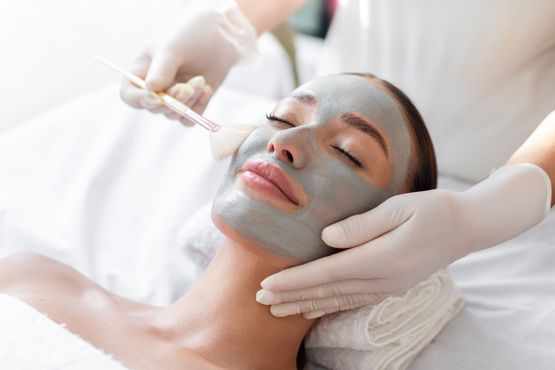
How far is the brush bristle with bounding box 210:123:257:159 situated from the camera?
133cm

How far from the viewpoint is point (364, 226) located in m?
1.21

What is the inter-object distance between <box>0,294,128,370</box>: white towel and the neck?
0.65 ft

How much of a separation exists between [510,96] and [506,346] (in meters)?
0.73

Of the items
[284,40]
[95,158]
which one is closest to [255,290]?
[95,158]

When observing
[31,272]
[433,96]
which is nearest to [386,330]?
[31,272]

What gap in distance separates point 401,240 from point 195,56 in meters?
0.80

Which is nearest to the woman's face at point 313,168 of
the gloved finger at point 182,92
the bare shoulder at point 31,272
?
the gloved finger at point 182,92

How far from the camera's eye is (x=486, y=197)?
128cm

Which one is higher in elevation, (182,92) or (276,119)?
(276,119)

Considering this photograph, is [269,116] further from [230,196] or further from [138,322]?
[138,322]

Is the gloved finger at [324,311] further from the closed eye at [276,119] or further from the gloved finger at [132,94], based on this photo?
the gloved finger at [132,94]

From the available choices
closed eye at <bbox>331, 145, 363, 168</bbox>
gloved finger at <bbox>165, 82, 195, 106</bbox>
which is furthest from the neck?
gloved finger at <bbox>165, 82, 195, 106</bbox>

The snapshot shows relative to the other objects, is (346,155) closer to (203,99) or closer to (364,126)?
(364,126)

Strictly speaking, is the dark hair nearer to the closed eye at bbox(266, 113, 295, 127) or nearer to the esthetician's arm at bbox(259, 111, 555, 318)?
the esthetician's arm at bbox(259, 111, 555, 318)
